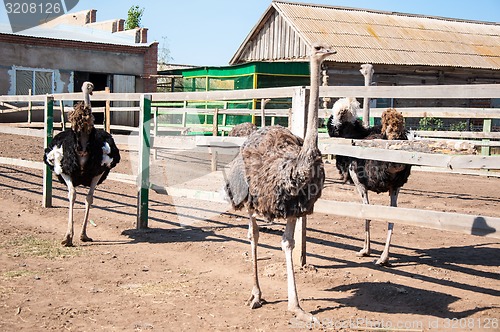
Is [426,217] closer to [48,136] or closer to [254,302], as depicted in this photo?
[254,302]

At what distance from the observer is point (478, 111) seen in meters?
11.3

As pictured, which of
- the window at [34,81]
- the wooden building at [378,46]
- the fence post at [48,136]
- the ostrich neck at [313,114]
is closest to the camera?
the ostrich neck at [313,114]

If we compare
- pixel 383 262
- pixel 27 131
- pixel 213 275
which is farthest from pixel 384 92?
pixel 27 131

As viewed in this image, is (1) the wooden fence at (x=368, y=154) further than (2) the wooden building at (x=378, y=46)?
No

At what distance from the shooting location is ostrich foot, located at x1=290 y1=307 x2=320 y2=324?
428 centimetres

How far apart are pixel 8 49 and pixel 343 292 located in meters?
20.7

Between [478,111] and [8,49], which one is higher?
[8,49]

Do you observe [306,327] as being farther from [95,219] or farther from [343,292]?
[95,219]

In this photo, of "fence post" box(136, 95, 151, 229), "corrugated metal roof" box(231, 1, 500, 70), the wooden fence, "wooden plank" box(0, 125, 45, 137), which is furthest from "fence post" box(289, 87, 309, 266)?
"corrugated metal roof" box(231, 1, 500, 70)

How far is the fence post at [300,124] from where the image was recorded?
5609 mm

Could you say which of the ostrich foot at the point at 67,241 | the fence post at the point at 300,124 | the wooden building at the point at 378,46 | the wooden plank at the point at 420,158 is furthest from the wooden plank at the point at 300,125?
the wooden building at the point at 378,46

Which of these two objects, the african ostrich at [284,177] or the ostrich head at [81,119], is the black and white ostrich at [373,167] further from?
the ostrich head at [81,119]

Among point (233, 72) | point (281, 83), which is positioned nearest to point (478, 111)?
point (281, 83)

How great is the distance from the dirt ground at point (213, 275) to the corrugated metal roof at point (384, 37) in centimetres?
1376
